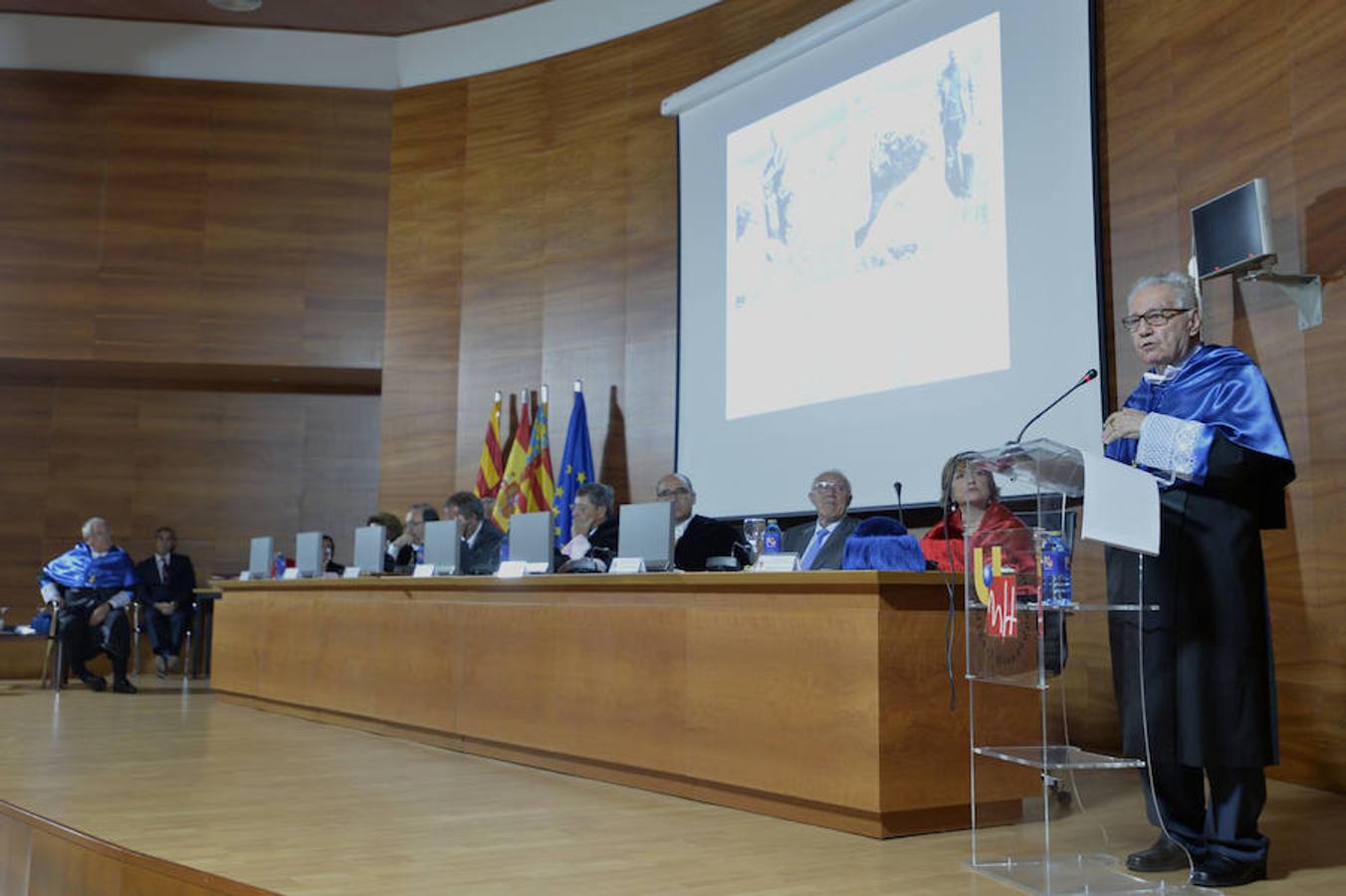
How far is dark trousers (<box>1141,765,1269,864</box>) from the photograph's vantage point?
2625mm

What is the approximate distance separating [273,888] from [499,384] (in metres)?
6.60

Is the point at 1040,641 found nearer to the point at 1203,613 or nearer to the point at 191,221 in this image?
the point at 1203,613

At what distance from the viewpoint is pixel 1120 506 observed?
252cm

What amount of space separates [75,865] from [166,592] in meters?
6.65

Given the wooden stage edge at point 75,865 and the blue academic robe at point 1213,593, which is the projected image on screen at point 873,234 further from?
the wooden stage edge at point 75,865

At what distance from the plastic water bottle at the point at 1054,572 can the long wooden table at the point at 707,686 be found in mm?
732

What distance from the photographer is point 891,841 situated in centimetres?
312

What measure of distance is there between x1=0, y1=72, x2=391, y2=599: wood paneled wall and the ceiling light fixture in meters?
0.66

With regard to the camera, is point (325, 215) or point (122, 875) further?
point (325, 215)

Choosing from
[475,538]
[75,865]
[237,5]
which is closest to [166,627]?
[475,538]

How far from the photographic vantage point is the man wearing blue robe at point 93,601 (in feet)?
26.1

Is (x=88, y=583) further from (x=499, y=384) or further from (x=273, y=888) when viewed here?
(x=273, y=888)

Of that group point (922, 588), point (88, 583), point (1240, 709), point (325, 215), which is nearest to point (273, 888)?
point (922, 588)

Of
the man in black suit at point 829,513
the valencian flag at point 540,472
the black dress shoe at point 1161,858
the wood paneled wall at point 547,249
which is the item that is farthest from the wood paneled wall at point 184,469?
the black dress shoe at point 1161,858
